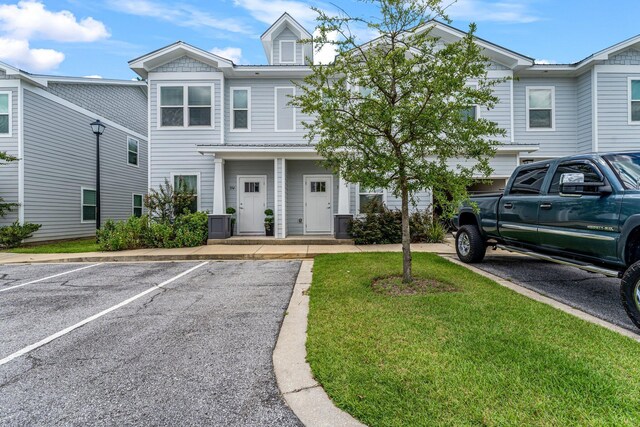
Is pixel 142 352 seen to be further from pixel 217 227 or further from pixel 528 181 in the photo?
pixel 217 227

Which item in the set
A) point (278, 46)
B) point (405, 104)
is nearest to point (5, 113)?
point (278, 46)

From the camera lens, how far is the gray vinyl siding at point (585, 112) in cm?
1253

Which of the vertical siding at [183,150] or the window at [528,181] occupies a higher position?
the vertical siding at [183,150]

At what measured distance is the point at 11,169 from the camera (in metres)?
12.2

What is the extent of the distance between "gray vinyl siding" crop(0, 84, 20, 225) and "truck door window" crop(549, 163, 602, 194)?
16529 mm

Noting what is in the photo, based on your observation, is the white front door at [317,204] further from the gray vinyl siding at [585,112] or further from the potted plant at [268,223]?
the gray vinyl siding at [585,112]

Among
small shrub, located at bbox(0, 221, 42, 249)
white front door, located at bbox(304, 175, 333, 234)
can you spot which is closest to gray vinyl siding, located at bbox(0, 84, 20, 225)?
small shrub, located at bbox(0, 221, 42, 249)

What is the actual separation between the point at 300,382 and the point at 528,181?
549cm

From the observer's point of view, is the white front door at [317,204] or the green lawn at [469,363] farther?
the white front door at [317,204]

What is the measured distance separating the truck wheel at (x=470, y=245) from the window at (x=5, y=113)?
52.8ft

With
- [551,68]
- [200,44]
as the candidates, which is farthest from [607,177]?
[200,44]

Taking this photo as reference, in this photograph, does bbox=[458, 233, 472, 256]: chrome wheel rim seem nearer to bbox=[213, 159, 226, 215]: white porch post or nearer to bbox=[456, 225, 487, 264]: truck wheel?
bbox=[456, 225, 487, 264]: truck wheel

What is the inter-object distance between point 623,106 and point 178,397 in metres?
17.0

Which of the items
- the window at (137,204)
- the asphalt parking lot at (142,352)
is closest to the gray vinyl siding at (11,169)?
the window at (137,204)
